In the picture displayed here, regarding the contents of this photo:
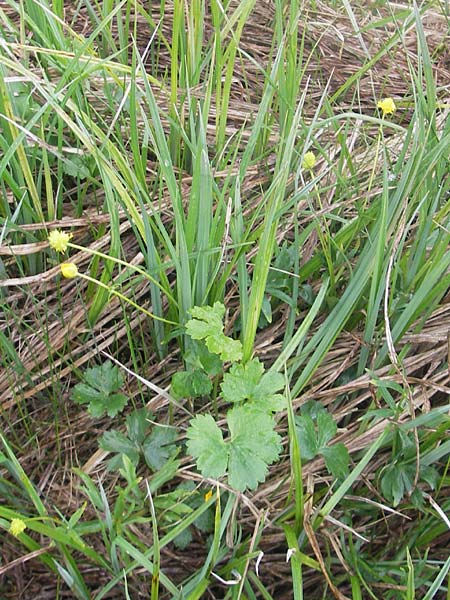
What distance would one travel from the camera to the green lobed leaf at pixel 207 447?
0.87 meters

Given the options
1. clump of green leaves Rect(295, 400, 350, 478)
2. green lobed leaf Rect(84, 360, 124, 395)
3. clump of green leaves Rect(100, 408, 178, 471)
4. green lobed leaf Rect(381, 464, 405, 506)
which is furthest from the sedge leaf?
green lobed leaf Rect(381, 464, 405, 506)

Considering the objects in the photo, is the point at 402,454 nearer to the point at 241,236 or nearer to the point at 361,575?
the point at 361,575

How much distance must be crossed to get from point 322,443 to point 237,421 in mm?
152

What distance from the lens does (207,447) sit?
895mm

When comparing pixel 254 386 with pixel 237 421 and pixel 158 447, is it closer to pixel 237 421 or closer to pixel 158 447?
pixel 237 421

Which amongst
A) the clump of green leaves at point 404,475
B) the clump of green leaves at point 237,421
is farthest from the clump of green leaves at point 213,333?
the clump of green leaves at point 404,475

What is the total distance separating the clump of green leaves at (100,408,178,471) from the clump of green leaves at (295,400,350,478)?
0.20 metres

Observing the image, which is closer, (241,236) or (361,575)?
(361,575)

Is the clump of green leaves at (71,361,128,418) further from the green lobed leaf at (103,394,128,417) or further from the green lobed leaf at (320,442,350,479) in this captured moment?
the green lobed leaf at (320,442,350,479)

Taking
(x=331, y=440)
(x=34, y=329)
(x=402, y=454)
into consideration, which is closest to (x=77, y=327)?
(x=34, y=329)

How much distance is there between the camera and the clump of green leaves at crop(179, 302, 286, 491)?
88 centimetres

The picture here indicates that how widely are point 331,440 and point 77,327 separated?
49 cm

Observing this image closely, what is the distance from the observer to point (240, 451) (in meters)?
0.89

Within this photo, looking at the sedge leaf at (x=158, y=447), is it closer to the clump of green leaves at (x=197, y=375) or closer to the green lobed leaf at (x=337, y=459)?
the clump of green leaves at (x=197, y=375)
